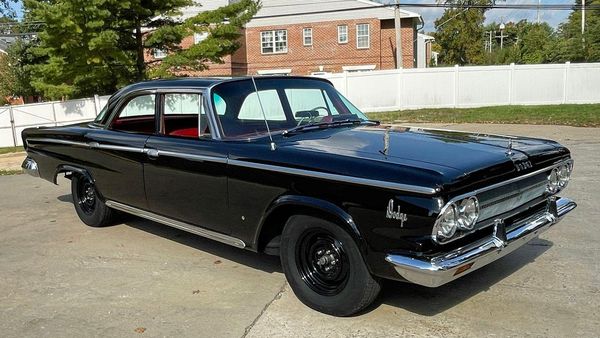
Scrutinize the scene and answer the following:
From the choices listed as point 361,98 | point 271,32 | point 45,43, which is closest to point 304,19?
point 271,32

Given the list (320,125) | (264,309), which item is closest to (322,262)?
(264,309)

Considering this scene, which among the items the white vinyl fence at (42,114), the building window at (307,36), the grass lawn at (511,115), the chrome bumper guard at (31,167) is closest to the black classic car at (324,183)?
the chrome bumper guard at (31,167)

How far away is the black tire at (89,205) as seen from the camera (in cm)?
610

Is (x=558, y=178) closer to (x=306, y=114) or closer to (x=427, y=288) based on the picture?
(x=427, y=288)

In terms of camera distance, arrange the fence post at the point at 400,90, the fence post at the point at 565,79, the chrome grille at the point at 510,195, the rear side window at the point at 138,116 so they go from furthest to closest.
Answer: the fence post at the point at 400,90, the fence post at the point at 565,79, the rear side window at the point at 138,116, the chrome grille at the point at 510,195

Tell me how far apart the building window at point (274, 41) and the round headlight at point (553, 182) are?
113 feet

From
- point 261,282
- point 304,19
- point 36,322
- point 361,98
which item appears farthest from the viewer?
point 304,19

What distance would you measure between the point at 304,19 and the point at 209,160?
1337 inches

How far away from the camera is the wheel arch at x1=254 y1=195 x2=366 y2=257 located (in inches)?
136

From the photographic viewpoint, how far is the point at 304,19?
A: 121 feet

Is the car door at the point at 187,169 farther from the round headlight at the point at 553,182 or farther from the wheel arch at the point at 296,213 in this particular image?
the round headlight at the point at 553,182

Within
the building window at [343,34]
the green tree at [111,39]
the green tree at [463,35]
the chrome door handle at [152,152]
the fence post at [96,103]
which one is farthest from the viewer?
the green tree at [463,35]

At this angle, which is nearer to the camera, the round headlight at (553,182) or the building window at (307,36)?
the round headlight at (553,182)

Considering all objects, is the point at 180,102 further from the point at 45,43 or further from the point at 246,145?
the point at 45,43
